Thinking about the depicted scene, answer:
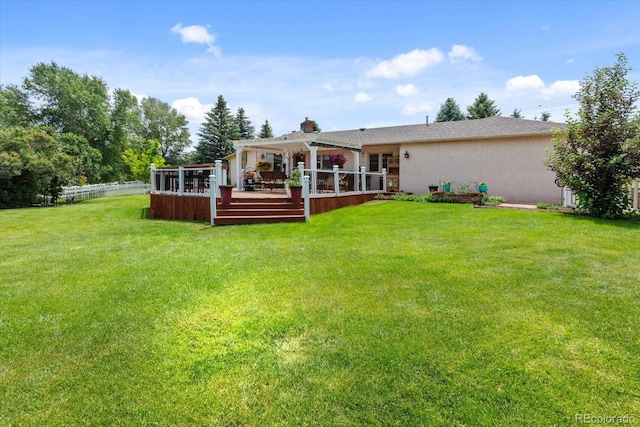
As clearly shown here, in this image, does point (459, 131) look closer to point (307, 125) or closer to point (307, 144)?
point (307, 125)

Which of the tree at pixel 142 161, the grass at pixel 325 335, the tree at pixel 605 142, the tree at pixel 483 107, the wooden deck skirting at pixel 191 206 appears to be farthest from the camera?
the tree at pixel 142 161

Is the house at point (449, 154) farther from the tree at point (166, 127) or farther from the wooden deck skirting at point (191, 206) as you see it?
the tree at point (166, 127)

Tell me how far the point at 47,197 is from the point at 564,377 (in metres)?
25.5

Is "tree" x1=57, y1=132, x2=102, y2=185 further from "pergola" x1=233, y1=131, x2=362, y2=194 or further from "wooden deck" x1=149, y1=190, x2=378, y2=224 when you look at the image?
"wooden deck" x1=149, y1=190, x2=378, y2=224

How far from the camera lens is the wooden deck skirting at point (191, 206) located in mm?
10830

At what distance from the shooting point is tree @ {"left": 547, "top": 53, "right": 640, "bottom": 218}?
859 centimetres

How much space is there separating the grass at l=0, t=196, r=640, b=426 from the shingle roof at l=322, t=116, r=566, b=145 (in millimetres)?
8376

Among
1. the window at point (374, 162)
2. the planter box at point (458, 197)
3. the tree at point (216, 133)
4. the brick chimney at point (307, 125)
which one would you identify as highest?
the tree at point (216, 133)

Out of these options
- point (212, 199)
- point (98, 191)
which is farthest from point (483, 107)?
point (98, 191)

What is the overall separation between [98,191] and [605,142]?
29.0 meters

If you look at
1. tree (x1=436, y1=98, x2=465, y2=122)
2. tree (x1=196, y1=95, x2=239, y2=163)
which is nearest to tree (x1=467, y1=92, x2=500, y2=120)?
tree (x1=436, y1=98, x2=465, y2=122)

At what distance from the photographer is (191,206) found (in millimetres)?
11133

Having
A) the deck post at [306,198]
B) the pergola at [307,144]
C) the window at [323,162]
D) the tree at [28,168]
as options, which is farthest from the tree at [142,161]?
the deck post at [306,198]

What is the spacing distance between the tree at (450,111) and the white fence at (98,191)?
30.2 m
